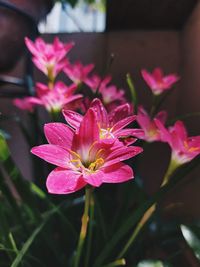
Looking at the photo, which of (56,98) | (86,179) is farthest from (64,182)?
(56,98)

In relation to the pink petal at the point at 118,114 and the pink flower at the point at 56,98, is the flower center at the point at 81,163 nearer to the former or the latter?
the pink petal at the point at 118,114

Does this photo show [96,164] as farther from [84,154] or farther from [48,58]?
[48,58]

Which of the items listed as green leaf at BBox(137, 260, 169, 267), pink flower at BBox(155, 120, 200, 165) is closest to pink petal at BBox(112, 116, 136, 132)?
pink flower at BBox(155, 120, 200, 165)

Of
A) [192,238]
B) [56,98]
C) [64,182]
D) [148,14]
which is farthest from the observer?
[148,14]

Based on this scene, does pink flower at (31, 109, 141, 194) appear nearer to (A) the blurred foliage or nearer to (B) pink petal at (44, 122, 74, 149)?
(B) pink petal at (44, 122, 74, 149)

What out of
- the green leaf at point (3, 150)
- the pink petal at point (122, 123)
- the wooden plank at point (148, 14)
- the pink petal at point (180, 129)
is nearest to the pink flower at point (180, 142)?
the pink petal at point (180, 129)

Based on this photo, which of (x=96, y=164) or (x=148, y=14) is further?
(x=148, y=14)

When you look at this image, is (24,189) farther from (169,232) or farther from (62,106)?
(169,232)
